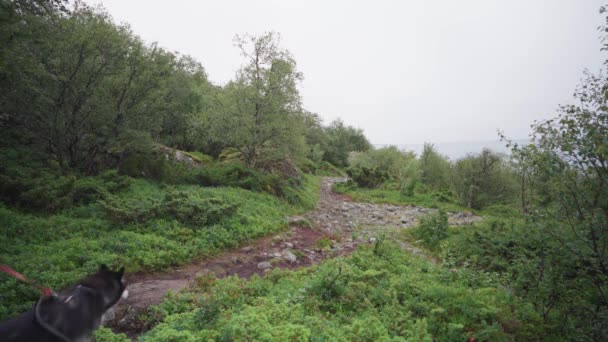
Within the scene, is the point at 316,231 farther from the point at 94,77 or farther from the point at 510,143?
the point at 94,77

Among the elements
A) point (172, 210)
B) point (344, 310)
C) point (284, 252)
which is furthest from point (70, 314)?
point (172, 210)

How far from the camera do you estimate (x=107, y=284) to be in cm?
329

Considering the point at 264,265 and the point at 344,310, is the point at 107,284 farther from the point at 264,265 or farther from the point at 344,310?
the point at 264,265

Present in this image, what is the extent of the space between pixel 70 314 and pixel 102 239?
567 cm

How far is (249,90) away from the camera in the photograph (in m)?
A: 18.2

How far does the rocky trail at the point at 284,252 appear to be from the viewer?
222 inches

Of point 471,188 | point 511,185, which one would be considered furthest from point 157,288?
point 511,185

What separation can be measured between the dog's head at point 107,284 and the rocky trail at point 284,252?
202 cm

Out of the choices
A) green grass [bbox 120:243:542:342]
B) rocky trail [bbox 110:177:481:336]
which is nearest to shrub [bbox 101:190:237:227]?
rocky trail [bbox 110:177:481:336]

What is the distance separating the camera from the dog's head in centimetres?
318

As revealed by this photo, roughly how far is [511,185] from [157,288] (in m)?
30.0

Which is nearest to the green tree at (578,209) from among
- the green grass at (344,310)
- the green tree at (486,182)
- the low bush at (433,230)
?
the green grass at (344,310)

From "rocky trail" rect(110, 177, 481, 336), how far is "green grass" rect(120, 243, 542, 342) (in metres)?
0.64

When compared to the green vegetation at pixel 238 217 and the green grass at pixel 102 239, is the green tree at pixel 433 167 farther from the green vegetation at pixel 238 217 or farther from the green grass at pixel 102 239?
the green grass at pixel 102 239
